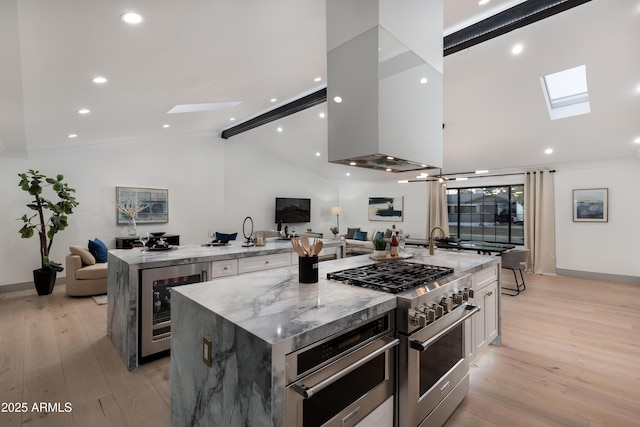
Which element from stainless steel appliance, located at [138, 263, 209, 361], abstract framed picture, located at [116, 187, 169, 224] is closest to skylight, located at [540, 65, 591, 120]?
stainless steel appliance, located at [138, 263, 209, 361]

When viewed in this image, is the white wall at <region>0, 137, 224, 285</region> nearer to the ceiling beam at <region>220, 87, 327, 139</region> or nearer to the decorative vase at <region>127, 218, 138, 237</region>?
the decorative vase at <region>127, 218, 138, 237</region>

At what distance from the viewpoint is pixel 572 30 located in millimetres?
3223

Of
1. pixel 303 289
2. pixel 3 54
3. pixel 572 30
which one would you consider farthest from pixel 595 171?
pixel 3 54

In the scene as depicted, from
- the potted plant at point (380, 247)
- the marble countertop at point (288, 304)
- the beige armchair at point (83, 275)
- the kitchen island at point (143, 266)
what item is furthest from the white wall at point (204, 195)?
the potted plant at point (380, 247)

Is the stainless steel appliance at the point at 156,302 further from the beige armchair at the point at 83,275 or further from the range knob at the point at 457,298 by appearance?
the beige armchair at the point at 83,275

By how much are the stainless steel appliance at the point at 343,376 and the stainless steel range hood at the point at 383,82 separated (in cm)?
102

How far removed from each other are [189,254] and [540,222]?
7.00 metres

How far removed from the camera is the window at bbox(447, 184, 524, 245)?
281 inches

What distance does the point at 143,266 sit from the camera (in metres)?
2.56

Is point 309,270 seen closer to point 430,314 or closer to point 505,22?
point 430,314

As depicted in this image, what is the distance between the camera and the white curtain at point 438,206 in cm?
811

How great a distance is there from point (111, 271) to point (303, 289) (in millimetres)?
2411

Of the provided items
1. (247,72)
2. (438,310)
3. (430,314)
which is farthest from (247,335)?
(247,72)

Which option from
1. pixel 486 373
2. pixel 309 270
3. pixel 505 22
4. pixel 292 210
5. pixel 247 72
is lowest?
pixel 486 373
